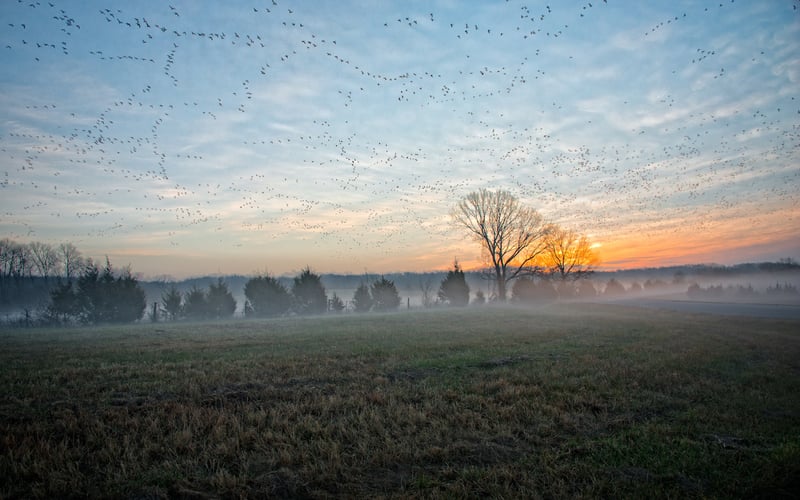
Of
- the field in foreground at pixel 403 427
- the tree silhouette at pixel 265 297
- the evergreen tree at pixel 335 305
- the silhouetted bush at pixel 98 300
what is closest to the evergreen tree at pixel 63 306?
the silhouetted bush at pixel 98 300

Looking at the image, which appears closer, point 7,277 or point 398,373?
point 398,373

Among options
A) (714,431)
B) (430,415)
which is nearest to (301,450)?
(430,415)

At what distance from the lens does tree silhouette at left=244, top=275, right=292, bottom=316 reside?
155 ft

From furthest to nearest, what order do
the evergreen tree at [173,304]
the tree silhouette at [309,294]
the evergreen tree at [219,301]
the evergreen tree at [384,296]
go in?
the evergreen tree at [384,296] < the tree silhouette at [309,294] < the evergreen tree at [219,301] < the evergreen tree at [173,304]

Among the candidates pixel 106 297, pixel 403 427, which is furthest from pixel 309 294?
pixel 403 427

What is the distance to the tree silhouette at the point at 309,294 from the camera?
5022 cm

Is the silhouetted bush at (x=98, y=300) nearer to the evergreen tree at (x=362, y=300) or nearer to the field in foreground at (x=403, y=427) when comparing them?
the evergreen tree at (x=362, y=300)

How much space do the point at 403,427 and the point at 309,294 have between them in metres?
46.5

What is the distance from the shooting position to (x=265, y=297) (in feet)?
156

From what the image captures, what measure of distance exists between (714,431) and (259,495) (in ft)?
23.3

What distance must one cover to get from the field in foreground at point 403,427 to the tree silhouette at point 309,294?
38548 millimetres

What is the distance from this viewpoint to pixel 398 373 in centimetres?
997

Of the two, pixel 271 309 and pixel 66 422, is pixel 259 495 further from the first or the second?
pixel 271 309

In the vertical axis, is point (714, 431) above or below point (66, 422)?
below
